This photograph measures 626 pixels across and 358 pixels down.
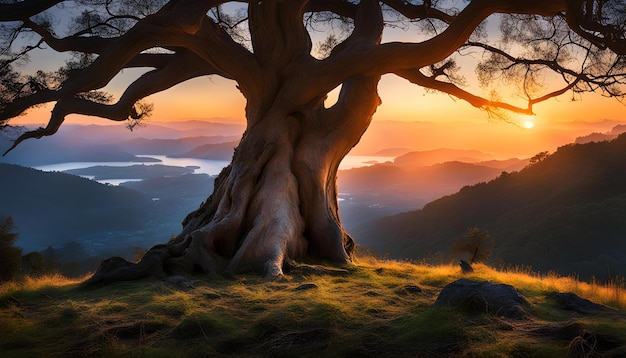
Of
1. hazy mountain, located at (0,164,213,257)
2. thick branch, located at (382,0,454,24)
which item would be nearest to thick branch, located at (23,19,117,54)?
thick branch, located at (382,0,454,24)

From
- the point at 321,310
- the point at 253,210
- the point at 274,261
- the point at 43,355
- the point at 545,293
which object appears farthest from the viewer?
the point at 253,210

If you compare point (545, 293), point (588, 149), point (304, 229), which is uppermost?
point (588, 149)

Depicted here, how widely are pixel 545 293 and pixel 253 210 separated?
6558 mm

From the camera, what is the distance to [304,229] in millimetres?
12031

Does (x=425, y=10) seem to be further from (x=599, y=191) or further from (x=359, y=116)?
(x=599, y=191)

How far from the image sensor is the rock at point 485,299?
5.32 meters

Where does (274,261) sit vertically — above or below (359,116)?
below

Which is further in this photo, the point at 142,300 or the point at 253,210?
the point at 253,210

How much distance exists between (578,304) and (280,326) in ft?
14.5

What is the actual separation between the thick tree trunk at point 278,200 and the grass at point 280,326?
7.15ft

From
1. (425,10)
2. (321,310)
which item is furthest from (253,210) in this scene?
(425,10)

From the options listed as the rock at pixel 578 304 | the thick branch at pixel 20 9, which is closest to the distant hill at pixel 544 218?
the rock at pixel 578 304

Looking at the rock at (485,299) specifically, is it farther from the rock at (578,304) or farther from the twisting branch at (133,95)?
the twisting branch at (133,95)

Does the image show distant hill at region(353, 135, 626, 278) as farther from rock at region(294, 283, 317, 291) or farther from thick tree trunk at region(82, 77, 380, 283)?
rock at region(294, 283, 317, 291)
